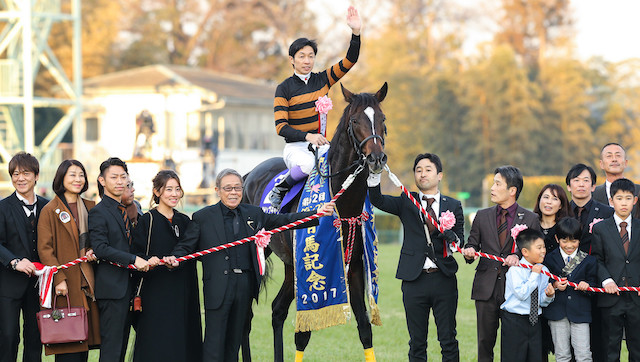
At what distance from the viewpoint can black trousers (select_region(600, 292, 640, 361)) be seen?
19.4 ft

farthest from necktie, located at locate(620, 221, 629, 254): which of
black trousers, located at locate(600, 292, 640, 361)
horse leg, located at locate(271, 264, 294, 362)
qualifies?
horse leg, located at locate(271, 264, 294, 362)

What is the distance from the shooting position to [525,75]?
30.4 meters

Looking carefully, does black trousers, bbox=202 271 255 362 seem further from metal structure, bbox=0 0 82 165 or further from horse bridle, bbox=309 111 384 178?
metal structure, bbox=0 0 82 165

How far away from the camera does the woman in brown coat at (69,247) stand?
5.73 m

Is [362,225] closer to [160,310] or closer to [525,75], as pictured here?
[160,310]

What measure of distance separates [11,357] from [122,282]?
107 centimetres

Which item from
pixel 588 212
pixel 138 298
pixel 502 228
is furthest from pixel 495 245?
pixel 138 298

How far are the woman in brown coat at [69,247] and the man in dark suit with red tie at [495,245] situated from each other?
273 centimetres

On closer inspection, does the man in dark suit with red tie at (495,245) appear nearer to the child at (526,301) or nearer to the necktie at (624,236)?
the child at (526,301)

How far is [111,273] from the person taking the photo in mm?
5773

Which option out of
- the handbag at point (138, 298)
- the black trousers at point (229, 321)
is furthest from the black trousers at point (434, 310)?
the handbag at point (138, 298)

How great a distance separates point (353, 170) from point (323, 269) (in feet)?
2.89

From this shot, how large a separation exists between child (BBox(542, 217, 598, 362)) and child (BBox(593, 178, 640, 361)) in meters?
0.11

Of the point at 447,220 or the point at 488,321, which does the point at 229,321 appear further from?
the point at 488,321
